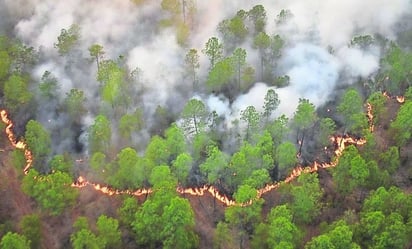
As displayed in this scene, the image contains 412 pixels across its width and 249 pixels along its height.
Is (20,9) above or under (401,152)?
above

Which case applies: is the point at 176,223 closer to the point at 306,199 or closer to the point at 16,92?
the point at 306,199

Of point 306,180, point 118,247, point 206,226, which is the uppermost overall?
point 306,180

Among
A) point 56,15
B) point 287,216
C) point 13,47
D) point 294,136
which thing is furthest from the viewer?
point 56,15

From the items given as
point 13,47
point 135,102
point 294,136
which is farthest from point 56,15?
point 294,136

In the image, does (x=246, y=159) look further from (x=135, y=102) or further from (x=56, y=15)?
(x=56, y=15)

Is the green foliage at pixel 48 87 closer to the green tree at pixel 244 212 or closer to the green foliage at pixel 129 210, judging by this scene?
the green foliage at pixel 129 210

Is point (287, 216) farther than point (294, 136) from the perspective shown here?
No

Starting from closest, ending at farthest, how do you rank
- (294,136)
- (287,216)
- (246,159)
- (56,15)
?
1. (287,216)
2. (246,159)
3. (294,136)
4. (56,15)

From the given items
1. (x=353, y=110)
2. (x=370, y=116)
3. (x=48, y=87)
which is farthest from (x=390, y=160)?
(x=48, y=87)
